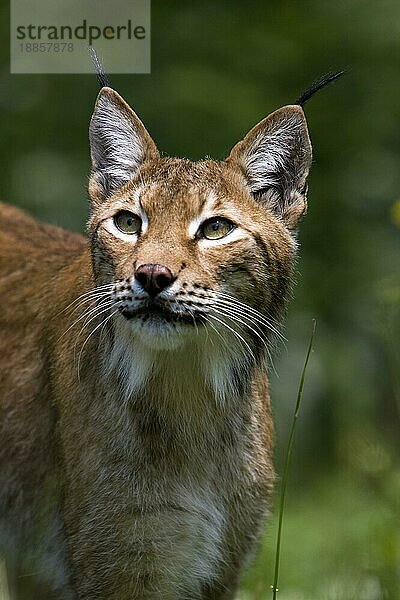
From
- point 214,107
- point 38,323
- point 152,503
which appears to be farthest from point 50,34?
point 152,503

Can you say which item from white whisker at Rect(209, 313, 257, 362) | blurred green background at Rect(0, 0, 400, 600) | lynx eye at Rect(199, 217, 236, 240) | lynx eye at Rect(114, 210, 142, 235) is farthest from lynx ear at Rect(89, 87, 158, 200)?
blurred green background at Rect(0, 0, 400, 600)

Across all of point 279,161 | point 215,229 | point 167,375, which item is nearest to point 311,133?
point 279,161

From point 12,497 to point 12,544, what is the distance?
0.29 m

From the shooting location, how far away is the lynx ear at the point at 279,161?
6023 millimetres

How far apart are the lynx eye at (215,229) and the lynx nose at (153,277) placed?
1.44ft

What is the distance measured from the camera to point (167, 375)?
5996mm

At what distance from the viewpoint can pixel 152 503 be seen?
19.5 ft

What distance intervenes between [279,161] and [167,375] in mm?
1111

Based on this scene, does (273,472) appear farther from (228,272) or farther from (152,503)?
(228,272)

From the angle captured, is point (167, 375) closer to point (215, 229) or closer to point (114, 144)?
point (215, 229)

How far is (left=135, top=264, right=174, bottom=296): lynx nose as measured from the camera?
5238mm

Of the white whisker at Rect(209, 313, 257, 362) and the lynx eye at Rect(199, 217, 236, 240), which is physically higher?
the lynx eye at Rect(199, 217, 236, 240)

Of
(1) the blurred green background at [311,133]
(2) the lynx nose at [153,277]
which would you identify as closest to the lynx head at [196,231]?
(2) the lynx nose at [153,277]

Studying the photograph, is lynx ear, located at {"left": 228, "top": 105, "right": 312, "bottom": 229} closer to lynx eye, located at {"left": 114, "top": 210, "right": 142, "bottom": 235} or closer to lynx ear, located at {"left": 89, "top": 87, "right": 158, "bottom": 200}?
lynx ear, located at {"left": 89, "top": 87, "right": 158, "bottom": 200}
